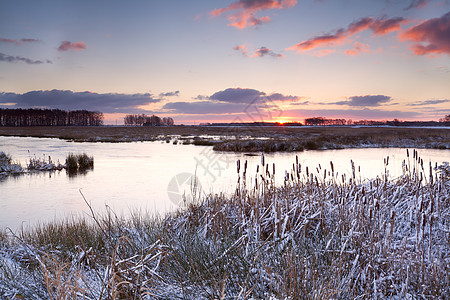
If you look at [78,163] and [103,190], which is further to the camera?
[78,163]

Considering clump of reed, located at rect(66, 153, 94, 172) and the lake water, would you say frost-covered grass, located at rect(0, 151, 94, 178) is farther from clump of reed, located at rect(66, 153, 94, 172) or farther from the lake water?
the lake water

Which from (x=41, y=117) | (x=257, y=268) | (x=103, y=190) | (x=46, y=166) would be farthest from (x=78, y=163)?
(x=41, y=117)

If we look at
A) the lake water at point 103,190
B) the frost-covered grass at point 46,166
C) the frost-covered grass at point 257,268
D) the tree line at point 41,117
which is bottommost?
the lake water at point 103,190

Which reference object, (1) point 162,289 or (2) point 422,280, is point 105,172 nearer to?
(1) point 162,289

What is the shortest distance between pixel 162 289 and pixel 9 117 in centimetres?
15571

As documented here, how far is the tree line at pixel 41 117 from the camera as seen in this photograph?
128375mm

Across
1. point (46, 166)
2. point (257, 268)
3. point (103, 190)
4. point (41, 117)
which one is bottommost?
point (103, 190)

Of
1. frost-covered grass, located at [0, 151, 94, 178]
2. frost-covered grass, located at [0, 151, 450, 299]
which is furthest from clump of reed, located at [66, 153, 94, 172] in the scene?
frost-covered grass, located at [0, 151, 450, 299]

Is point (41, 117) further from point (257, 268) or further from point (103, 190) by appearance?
point (257, 268)

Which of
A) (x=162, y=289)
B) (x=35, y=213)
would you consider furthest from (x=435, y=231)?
(x=35, y=213)

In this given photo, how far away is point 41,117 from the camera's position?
136125mm

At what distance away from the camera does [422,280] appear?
3246mm

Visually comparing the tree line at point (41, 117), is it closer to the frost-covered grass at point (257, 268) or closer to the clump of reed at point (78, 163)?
the clump of reed at point (78, 163)

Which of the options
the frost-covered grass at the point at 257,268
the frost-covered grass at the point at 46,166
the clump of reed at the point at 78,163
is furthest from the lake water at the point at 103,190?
the frost-covered grass at the point at 257,268
